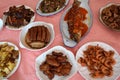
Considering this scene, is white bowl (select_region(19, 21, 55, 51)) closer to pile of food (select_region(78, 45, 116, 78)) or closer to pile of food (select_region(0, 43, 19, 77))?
pile of food (select_region(0, 43, 19, 77))

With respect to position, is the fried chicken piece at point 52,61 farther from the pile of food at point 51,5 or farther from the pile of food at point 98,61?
the pile of food at point 51,5

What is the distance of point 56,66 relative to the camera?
914 mm

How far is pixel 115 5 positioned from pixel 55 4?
347 mm

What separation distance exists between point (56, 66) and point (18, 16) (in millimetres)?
414

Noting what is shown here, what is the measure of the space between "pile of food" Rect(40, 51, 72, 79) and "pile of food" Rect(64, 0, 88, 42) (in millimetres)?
143

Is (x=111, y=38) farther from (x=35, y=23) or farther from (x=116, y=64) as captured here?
(x=35, y=23)

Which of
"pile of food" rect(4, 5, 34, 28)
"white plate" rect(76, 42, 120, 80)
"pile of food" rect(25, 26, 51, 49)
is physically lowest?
"white plate" rect(76, 42, 120, 80)

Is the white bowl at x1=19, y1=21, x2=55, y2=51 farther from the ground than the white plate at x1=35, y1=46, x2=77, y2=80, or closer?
farther from the ground

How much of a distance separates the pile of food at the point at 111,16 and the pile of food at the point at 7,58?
0.49 meters

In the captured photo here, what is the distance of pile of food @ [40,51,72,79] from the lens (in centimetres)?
91

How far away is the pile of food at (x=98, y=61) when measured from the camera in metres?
0.90

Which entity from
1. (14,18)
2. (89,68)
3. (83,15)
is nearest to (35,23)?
(14,18)

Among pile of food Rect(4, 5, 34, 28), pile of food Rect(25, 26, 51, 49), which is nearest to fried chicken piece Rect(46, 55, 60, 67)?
pile of food Rect(25, 26, 51, 49)

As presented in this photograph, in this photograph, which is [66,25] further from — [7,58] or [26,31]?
[7,58]
